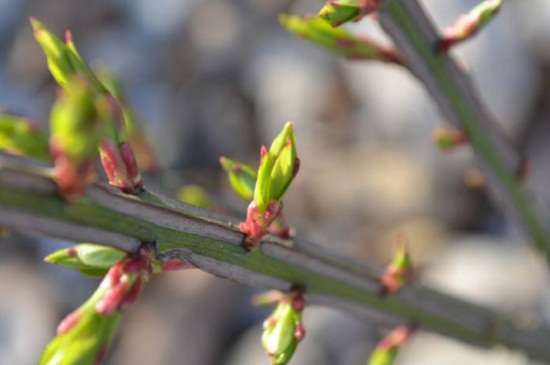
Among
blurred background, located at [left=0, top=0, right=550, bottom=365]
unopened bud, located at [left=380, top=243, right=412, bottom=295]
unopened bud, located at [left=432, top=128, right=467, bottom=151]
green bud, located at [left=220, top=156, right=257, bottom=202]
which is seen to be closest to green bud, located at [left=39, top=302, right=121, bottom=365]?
green bud, located at [left=220, top=156, right=257, bottom=202]

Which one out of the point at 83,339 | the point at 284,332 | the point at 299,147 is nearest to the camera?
the point at 83,339

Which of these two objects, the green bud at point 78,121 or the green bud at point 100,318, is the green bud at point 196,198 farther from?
the green bud at point 78,121

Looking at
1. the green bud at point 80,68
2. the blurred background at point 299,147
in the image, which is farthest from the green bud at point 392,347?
the blurred background at point 299,147

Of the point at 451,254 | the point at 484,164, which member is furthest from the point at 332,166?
the point at 484,164

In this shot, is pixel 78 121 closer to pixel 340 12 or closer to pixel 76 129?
pixel 76 129

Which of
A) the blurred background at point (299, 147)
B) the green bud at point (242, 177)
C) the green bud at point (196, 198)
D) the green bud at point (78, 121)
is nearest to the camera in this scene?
the green bud at point (78, 121)

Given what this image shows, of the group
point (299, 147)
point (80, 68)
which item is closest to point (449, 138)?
point (80, 68)
